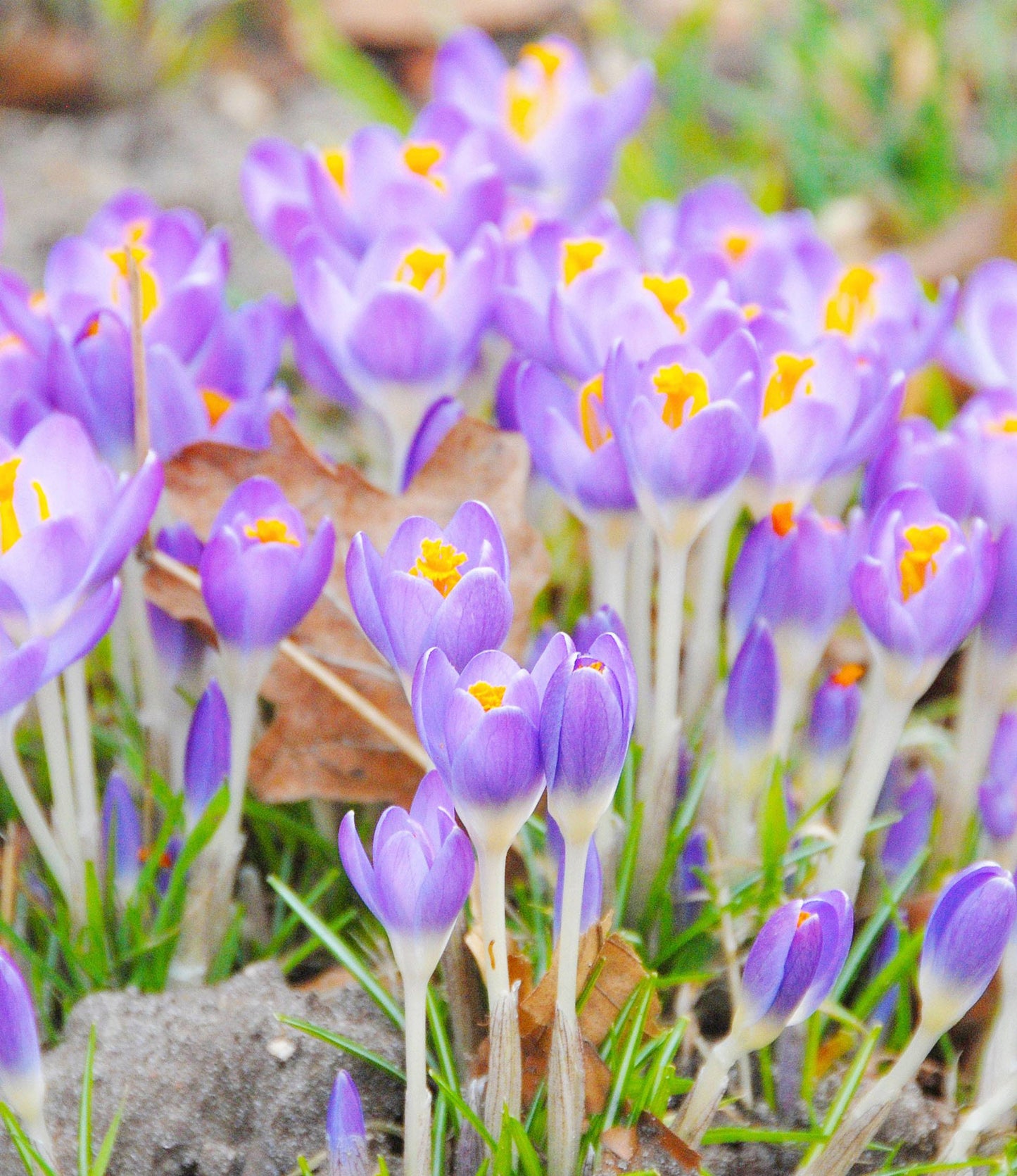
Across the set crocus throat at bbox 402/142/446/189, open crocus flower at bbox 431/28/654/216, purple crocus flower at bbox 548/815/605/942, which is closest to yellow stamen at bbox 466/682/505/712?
purple crocus flower at bbox 548/815/605/942

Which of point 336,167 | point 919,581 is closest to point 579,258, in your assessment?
point 336,167

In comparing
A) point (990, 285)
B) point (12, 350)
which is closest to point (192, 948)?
point (12, 350)

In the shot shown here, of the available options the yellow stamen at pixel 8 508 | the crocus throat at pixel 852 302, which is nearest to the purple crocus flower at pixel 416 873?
the yellow stamen at pixel 8 508

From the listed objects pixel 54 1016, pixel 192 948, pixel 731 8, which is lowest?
pixel 54 1016

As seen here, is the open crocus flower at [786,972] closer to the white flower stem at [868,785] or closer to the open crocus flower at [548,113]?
the white flower stem at [868,785]

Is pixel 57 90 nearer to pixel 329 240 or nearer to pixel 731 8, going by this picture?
pixel 731 8

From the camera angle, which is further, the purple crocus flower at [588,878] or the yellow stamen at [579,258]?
the yellow stamen at [579,258]
